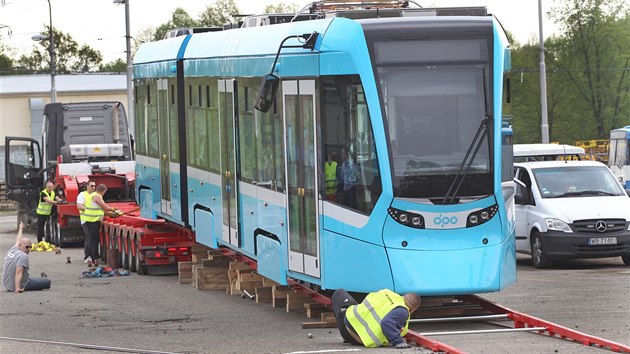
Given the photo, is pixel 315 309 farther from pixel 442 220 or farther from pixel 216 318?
pixel 442 220

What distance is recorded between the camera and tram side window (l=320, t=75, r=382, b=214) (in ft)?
49.2

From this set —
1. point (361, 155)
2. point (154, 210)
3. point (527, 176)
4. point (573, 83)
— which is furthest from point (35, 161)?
point (573, 83)

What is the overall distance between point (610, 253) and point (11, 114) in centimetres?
6903

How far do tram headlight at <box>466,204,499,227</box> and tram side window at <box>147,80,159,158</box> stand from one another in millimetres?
11330

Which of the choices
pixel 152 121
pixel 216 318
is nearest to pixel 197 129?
pixel 152 121

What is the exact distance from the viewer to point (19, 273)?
22.6 m

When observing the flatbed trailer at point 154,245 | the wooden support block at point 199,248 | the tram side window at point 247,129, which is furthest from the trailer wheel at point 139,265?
the tram side window at point 247,129

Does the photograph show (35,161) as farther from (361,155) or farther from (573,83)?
(573,83)

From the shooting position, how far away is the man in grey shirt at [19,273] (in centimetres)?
2262

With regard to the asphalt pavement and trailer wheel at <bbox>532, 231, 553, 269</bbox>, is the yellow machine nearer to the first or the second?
trailer wheel at <bbox>532, 231, 553, 269</bbox>

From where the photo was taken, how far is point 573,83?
7869cm

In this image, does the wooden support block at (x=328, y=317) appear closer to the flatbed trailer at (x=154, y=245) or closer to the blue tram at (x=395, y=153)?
the blue tram at (x=395, y=153)

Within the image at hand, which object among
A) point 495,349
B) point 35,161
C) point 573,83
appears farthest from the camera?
point 573,83

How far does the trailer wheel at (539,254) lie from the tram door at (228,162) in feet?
21.3
